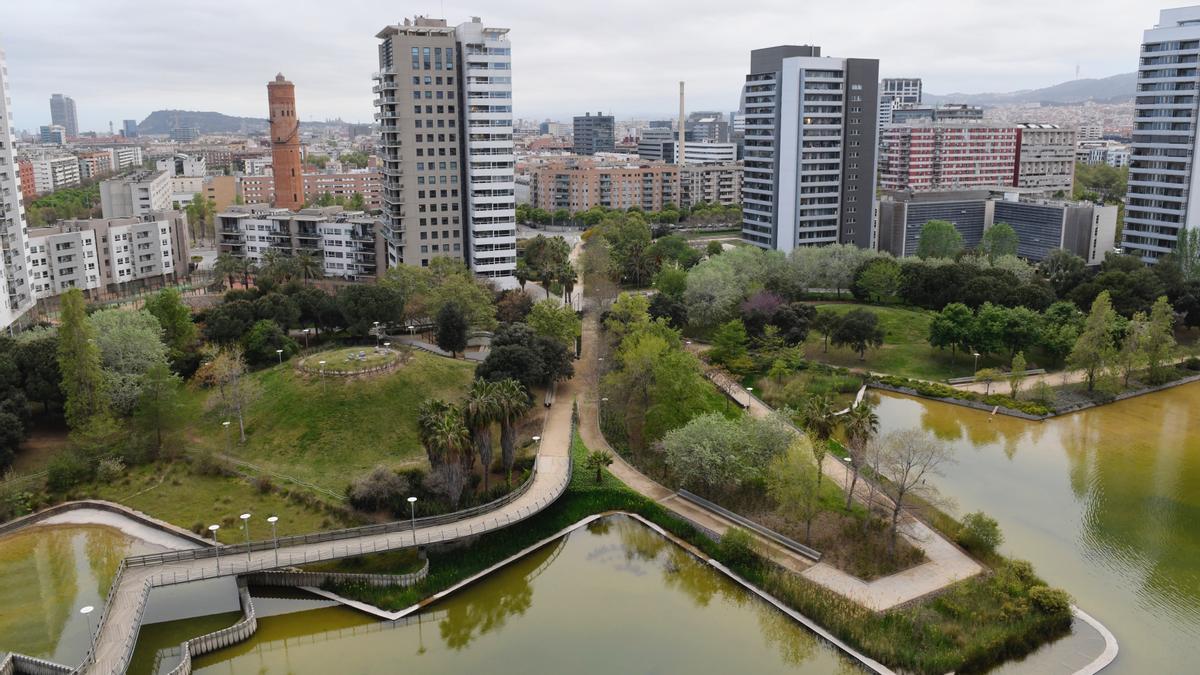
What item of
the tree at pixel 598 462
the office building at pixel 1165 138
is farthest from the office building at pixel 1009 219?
the tree at pixel 598 462

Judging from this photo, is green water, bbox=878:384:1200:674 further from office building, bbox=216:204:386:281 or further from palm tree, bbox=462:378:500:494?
office building, bbox=216:204:386:281

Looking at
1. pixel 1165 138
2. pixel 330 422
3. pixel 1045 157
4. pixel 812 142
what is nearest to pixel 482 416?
pixel 330 422

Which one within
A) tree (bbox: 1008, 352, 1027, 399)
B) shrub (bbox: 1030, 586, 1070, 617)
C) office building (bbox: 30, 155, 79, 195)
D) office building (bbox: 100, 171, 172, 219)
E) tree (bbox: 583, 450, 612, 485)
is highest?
office building (bbox: 30, 155, 79, 195)

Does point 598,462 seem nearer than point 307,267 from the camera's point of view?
Yes

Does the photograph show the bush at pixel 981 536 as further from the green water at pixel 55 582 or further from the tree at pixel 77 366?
the tree at pixel 77 366

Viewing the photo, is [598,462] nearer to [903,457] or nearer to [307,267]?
[903,457]

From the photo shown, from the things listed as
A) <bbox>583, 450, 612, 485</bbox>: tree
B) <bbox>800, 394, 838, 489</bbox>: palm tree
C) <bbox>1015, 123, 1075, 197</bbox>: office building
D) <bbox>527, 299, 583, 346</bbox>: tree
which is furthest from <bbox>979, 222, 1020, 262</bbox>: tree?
<bbox>583, 450, 612, 485</bbox>: tree
